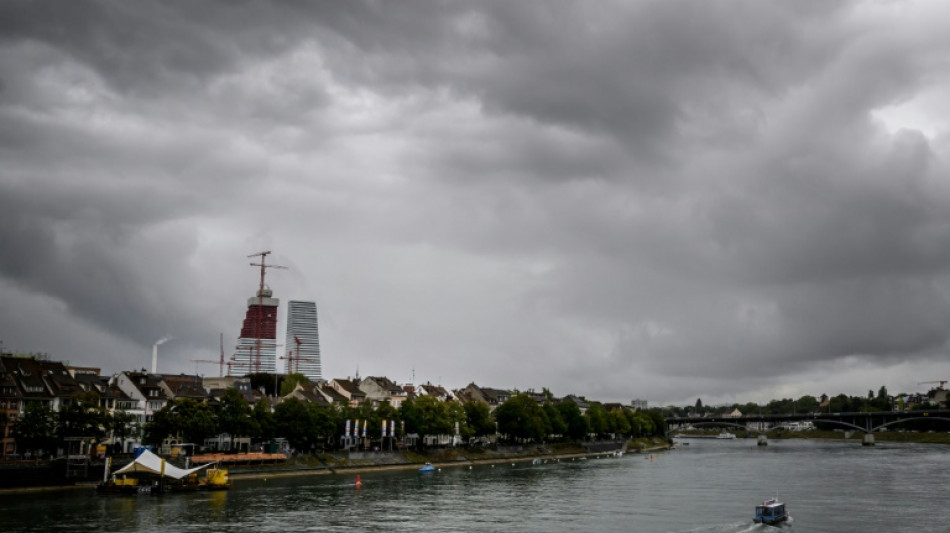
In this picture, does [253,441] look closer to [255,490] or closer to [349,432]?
[349,432]

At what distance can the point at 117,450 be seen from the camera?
16000cm

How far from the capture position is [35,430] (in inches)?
5256

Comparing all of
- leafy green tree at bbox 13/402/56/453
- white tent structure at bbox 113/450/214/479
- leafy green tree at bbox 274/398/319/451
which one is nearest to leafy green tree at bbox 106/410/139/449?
leafy green tree at bbox 13/402/56/453

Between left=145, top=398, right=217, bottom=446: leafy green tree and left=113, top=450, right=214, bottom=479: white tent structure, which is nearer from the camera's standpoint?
left=113, top=450, right=214, bottom=479: white tent structure

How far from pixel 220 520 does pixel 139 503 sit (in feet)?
76.9

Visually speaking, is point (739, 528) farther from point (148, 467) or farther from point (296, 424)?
point (296, 424)

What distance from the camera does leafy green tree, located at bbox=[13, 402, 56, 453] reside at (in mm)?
133250

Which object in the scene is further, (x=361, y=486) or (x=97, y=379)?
(x=97, y=379)

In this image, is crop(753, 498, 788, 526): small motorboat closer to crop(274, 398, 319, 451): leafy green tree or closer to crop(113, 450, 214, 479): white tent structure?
crop(113, 450, 214, 479): white tent structure

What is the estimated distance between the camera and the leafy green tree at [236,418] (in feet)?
531

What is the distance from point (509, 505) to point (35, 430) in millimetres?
78797

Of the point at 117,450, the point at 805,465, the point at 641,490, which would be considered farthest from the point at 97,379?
the point at 805,465

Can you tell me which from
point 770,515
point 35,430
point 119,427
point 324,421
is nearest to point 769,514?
point 770,515

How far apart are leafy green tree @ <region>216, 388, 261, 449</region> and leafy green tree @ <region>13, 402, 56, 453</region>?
3199 centimetres
